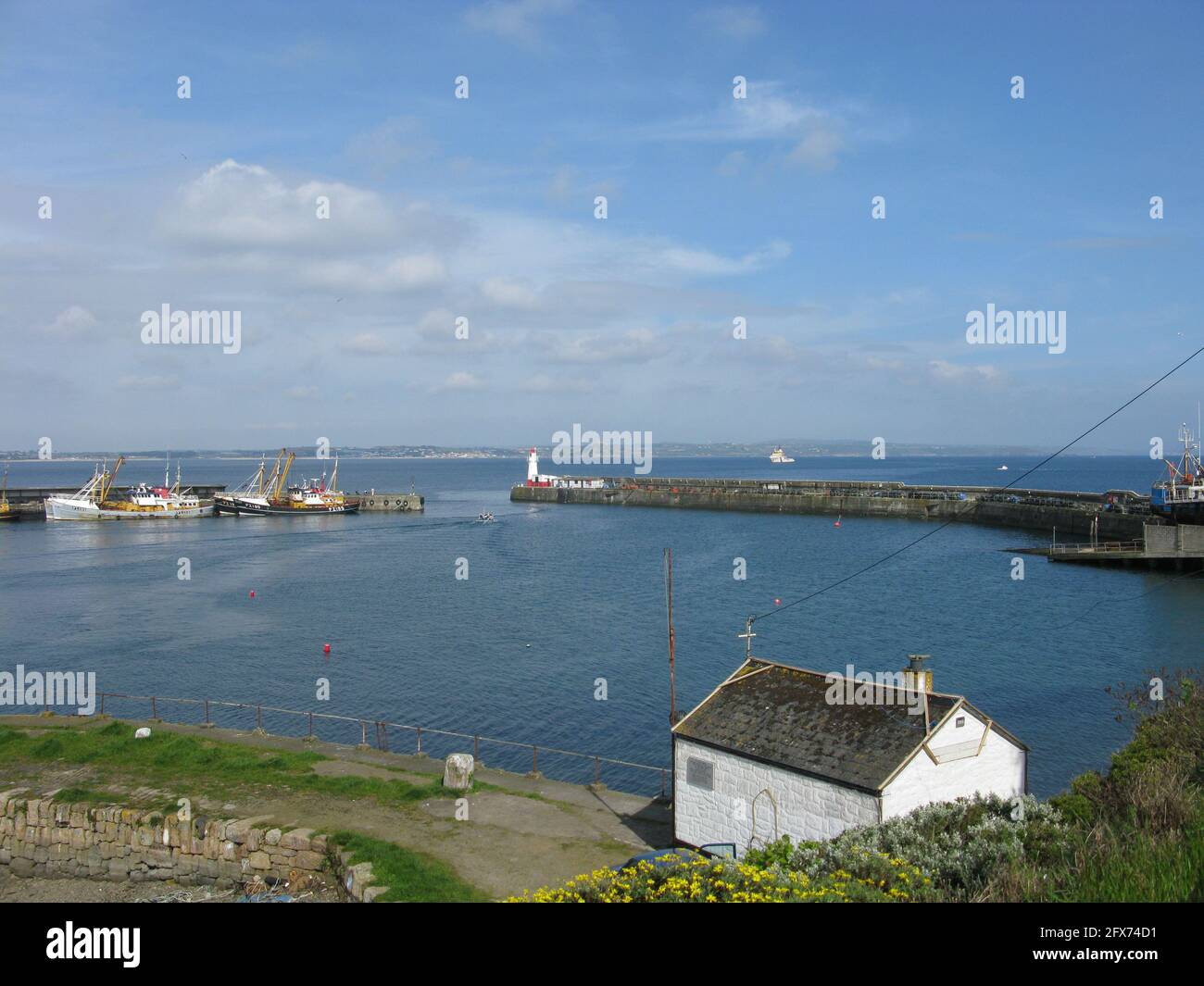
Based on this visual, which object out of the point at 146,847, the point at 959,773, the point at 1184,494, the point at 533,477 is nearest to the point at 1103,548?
the point at 1184,494

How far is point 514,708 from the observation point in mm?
34312

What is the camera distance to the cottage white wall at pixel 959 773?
52.5 ft

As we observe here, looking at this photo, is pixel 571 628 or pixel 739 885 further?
pixel 571 628

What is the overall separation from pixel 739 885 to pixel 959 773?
7.45 meters

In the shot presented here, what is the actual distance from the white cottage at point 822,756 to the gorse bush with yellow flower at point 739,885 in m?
3.26

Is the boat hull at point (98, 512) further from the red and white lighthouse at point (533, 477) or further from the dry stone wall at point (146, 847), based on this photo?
the dry stone wall at point (146, 847)

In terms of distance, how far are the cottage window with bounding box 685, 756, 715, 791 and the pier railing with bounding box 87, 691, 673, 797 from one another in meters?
4.78

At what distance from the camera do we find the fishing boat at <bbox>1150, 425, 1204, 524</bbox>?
66.1 meters

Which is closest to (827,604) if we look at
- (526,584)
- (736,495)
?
(526,584)

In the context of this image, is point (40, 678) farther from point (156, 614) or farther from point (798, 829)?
point (798, 829)

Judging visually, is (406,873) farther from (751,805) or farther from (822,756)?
(822,756)

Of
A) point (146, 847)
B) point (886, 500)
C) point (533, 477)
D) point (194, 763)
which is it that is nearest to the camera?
point (146, 847)

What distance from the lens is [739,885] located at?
11.4 m

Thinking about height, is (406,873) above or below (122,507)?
below
